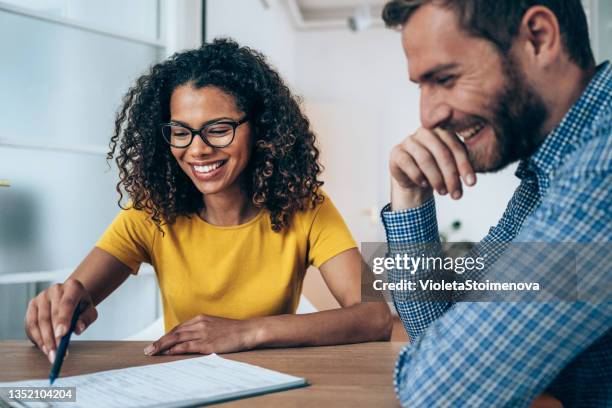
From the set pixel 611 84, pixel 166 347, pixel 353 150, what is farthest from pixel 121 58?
pixel 353 150

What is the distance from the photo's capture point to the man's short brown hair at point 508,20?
78 centimetres

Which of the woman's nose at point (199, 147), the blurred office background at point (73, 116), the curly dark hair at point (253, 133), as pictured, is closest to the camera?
the woman's nose at point (199, 147)

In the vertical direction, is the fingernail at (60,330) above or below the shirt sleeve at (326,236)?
below

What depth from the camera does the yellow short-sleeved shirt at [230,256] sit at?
1424mm

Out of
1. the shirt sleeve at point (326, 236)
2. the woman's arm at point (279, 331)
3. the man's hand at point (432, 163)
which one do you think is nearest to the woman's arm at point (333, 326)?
the woman's arm at point (279, 331)

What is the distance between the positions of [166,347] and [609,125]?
2.59 feet

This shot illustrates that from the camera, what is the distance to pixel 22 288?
1778mm

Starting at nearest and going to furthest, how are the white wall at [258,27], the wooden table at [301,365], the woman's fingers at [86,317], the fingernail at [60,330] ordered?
the wooden table at [301,365] → the fingernail at [60,330] → the woman's fingers at [86,317] → the white wall at [258,27]

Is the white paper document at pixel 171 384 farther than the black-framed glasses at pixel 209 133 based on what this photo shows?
No

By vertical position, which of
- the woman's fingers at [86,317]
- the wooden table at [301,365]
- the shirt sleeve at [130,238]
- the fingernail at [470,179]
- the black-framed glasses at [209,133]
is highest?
the black-framed glasses at [209,133]

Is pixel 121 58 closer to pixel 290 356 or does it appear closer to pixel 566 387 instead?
pixel 290 356

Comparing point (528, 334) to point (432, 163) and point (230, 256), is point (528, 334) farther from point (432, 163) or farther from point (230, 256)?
point (230, 256)

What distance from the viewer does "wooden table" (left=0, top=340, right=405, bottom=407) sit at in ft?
2.39

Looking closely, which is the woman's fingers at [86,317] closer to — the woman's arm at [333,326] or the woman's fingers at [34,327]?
the woman's fingers at [34,327]
